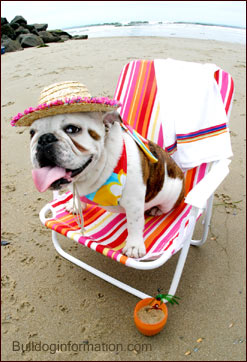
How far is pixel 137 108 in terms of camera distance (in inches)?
94.6

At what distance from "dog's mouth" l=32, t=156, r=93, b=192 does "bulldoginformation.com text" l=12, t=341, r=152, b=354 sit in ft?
2.99

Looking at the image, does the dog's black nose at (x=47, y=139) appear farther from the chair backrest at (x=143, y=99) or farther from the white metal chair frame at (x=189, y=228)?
the chair backrest at (x=143, y=99)

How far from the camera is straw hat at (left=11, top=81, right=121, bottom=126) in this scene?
1.28m

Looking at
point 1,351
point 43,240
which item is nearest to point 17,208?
point 43,240

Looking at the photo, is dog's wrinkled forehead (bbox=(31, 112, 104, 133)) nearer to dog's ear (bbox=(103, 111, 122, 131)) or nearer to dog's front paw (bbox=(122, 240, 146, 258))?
dog's ear (bbox=(103, 111, 122, 131))

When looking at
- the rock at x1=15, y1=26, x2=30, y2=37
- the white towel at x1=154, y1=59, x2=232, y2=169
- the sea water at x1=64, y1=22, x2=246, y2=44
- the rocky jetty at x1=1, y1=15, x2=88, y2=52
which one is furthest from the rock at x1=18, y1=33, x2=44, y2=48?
the white towel at x1=154, y1=59, x2=232, y2=169

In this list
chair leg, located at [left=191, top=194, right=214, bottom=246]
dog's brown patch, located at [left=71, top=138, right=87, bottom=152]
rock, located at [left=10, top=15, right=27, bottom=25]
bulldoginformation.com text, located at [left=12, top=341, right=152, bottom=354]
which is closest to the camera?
dog's brown patch, located at [left=71, top=138, right=87, bottom=152]

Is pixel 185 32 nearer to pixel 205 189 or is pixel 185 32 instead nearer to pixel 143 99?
pixel 143 99

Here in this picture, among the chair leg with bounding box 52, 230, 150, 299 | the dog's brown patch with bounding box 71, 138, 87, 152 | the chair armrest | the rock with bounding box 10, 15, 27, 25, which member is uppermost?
the rock with bounding box 10, 15, 27, 25

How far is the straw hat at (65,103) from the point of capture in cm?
128

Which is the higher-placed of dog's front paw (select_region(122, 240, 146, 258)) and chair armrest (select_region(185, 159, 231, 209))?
chair armrest (select_region(185, 159, 231, 209))

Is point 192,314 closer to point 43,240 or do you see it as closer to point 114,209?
point 114,209

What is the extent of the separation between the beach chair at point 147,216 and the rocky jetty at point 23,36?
1042 cm

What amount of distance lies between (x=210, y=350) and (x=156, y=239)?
0.64 metres
